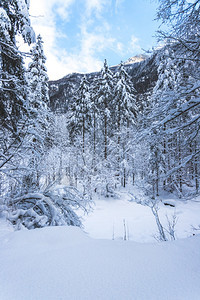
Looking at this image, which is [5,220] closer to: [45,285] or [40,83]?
[45,285]

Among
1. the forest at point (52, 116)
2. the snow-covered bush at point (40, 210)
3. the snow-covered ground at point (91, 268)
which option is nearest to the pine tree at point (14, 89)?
the forest at point (52, 116)

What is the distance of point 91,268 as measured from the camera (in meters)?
1.54

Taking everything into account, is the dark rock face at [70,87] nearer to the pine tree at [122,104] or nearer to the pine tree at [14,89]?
the pine tree at [122,104]

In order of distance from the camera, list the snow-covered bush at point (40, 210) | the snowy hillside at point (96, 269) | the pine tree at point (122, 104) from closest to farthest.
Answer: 1. the snowy hillside at point (96, 269)
2. the snow-covered bush at point (40, 210)
3. the pine tree at point (122, 104)

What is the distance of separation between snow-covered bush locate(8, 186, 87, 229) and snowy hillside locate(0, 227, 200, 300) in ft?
4.60

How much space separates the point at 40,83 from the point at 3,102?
8.91m

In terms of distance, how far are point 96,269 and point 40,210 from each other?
3.14 meters

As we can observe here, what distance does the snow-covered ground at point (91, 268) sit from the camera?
48.6 inches

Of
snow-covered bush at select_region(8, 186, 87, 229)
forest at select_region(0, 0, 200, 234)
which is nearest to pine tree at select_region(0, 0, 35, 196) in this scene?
forest at select_region(0, 0, 200, 234)

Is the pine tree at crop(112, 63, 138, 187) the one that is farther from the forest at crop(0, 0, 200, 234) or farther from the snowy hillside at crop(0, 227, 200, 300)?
the snowy hillside at crop(0, 227, 200, 300)

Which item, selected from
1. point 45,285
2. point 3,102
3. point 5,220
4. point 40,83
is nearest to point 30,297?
point 45,285

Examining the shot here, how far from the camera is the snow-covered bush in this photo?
360 centimetres

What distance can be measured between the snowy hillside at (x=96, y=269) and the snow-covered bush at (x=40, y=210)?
4.60 feet

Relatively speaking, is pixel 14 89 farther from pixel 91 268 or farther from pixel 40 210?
pixel 91 268
